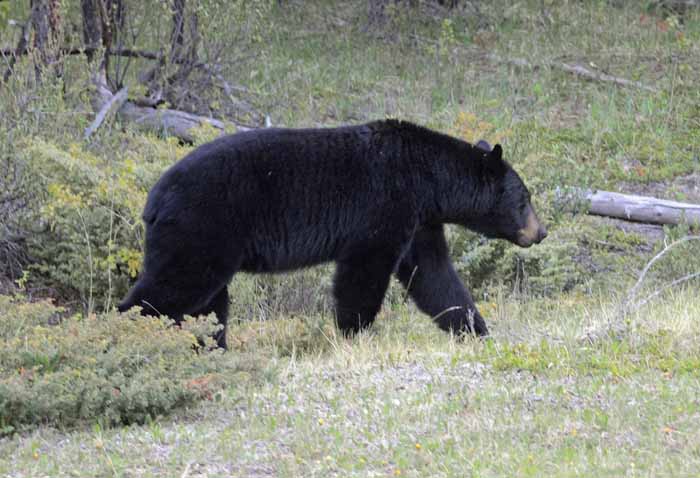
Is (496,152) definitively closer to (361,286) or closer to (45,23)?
(361,286)

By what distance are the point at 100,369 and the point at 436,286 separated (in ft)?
9.90

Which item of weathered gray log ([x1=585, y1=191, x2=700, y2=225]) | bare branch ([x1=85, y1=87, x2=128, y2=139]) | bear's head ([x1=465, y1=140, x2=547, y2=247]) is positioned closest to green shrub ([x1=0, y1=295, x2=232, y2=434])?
bear's head ([x1=465, y1=140, x2=547, y2=247])

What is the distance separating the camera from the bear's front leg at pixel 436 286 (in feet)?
26.0

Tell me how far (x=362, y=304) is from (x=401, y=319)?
1.32 meters

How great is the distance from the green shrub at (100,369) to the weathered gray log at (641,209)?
20.9 ft

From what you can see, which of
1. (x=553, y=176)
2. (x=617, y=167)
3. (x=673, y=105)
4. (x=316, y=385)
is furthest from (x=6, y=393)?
(x=673, y=105)

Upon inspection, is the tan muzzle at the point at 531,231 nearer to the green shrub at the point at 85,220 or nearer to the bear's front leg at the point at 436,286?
the bear's front leg at the point at 436,286

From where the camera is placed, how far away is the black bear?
270 inches

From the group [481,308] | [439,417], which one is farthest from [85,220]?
[439,417]

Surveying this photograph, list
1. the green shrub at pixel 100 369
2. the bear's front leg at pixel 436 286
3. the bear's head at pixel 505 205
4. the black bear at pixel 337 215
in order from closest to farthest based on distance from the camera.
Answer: the green shrub at pixel 100 369 → the black bear at pixel 337 215 → the bear's front leg at pixel 436 286 → the bear's head at pixel 505 205

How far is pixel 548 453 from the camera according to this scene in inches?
187

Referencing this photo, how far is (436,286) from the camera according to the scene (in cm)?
793

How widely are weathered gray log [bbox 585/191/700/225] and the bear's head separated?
317cm

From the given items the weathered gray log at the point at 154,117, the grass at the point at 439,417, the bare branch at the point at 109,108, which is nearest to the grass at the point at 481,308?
the grass at the point at 439,417
